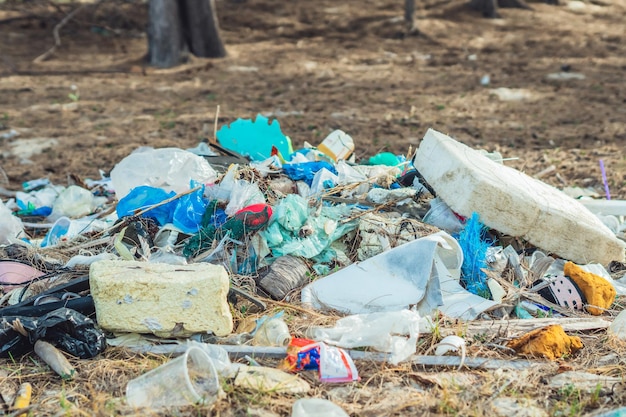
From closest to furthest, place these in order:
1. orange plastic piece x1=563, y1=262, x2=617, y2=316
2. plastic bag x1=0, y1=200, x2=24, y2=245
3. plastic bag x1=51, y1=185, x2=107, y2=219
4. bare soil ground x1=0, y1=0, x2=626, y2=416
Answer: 1. bare soil ground x1=0, y1=0, x2=626, y2=416
2. orange plastic piece x1=563, y1=262, x2=617, y2=316
3. plastic bag x1=0, y1=200, x2=24, y2=245
4. plastic bag x1=51, y1=185, x2=107, y2=219

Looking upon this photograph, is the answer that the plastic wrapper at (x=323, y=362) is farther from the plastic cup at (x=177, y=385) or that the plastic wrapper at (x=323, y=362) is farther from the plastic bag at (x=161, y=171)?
the plastic bag at (x=161, y=171)

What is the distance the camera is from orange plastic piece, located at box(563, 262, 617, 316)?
4.04 meters

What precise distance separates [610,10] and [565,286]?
1133 centimetres

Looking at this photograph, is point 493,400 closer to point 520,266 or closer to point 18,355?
point 520,266

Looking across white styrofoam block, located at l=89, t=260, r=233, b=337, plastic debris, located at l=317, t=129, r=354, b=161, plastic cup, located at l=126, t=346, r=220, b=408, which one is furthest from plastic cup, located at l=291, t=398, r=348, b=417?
plastic debris, located at l=317, t=129, r=354, b=161

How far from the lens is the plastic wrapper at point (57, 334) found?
3426mm

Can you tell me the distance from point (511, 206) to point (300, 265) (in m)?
1.24

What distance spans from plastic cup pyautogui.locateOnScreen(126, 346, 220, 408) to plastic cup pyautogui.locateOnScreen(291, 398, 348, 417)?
1.11 ft

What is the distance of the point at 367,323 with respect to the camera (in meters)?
3.61

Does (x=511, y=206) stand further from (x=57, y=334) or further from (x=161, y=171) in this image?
(x=57, y=334)

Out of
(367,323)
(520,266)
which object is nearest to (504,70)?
(520,266)

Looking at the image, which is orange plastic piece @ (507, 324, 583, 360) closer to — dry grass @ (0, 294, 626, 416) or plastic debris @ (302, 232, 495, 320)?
dry grass @ (0, 294, 626, 416)

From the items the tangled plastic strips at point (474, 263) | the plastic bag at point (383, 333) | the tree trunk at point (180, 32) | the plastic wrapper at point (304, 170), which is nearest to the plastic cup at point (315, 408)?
the plastic bag at point (383, 333)

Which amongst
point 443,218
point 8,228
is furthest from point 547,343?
point 8,228
